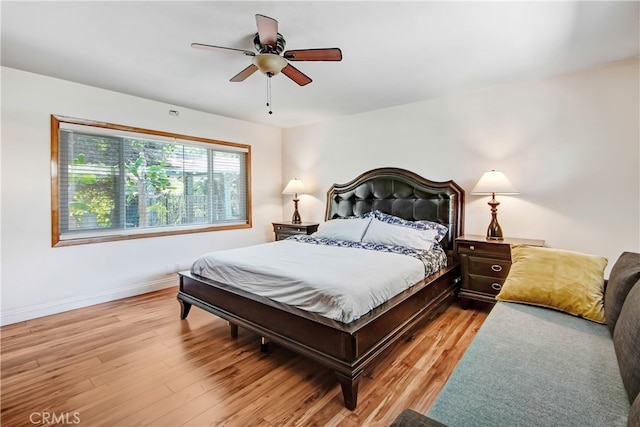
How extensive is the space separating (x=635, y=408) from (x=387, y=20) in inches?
91.6

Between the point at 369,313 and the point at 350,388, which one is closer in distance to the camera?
the point at 350,388

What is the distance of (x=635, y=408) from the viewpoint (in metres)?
0.82

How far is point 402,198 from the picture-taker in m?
3.97

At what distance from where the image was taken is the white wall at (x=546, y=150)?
9.07 feet

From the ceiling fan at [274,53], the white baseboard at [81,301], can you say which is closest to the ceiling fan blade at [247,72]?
the ceiling fan at [274,53]

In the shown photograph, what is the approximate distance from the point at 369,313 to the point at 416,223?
1908 millimetres

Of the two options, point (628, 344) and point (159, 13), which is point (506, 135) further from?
point (159, 13)

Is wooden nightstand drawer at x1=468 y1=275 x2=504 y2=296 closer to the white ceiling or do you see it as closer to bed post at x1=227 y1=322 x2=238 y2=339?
the white ceiling

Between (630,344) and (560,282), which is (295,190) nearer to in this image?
(560,282)

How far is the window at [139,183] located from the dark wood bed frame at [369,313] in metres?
1.46

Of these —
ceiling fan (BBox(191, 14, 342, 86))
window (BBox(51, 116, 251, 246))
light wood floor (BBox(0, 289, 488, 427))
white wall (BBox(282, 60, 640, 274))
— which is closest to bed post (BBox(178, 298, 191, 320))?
light wood floor (BBox(0, 289, 488, 427))

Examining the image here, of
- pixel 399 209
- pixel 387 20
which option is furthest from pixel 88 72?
pixel 399 209

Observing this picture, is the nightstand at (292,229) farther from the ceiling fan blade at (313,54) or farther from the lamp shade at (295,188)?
the ceiling fan blade at (313,54)

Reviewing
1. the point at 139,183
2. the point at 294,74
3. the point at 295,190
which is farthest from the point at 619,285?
the point at 139,183
